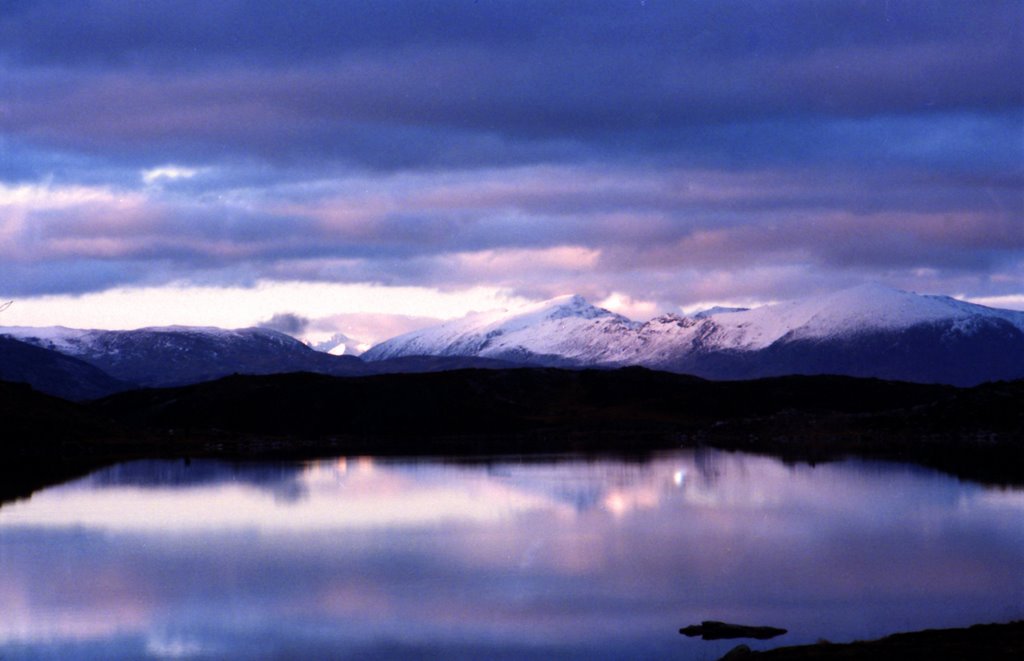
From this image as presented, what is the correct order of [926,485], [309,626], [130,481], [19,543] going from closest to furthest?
[309,626], [19,543], [926,485], [130,481]

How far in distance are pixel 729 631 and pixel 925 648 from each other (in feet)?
22.9

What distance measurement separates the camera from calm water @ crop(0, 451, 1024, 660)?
40.1 meters

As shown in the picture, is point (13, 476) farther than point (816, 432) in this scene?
No

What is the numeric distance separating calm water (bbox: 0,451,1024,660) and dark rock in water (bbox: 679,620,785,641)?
55cm

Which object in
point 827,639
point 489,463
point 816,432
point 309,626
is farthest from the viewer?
point 816,432

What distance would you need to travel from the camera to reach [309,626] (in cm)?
4172

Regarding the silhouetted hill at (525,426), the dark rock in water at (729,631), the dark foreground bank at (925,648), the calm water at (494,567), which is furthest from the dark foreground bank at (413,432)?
the dark foreground bank at (925,648)

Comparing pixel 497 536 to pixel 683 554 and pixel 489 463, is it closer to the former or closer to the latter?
pixel 683 554

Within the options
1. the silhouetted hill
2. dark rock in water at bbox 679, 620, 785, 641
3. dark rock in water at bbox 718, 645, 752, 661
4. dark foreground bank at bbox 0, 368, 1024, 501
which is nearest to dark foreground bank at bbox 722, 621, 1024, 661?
dark rock in water at bbox 718, 645, 752, 661

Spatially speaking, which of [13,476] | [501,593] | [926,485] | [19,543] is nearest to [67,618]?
[501,593]

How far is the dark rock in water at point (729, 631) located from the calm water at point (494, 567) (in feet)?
1.80

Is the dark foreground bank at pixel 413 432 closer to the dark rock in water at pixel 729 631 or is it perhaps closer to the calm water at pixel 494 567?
the calm water at pixel 494 567

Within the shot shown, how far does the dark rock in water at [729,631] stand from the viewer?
38.5 metres

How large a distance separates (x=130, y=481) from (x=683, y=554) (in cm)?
5935
